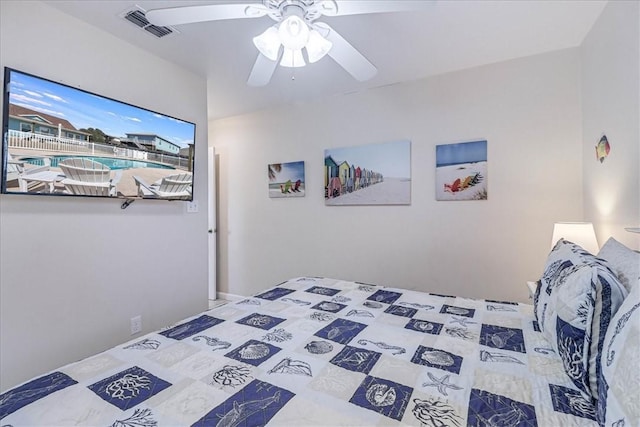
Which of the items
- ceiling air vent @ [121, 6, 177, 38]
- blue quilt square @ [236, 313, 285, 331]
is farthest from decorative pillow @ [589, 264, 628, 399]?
ceiling air vent @ [121, 6, 177, 38]

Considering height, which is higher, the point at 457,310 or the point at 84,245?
the point at 84,245

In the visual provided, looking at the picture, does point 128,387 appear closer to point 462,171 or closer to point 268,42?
point 268,42

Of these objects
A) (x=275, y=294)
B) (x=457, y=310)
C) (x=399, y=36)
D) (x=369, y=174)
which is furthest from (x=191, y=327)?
(x=399, y=36)

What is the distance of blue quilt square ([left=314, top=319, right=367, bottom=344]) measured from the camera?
1330 millimetres

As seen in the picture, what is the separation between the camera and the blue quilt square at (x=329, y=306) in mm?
1715

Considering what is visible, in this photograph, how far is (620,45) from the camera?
1.64 m

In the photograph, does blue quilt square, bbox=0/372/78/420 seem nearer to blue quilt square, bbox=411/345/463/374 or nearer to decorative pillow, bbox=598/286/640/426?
blue quilt square, bbox=411/345/463/374

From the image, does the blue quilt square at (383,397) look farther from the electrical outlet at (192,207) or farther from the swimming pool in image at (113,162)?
the electrical outlet at (192,207)

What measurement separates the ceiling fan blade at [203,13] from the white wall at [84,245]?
980 mm

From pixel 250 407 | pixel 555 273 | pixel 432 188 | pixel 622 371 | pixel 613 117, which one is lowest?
pixel 250 407

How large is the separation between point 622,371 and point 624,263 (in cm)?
57

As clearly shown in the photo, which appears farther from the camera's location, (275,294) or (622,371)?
(275,294)

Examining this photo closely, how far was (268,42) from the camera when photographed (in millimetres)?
1495

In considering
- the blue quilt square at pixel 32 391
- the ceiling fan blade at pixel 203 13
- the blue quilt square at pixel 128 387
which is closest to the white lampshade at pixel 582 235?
the ceiling fan blade at pixel 203 13
